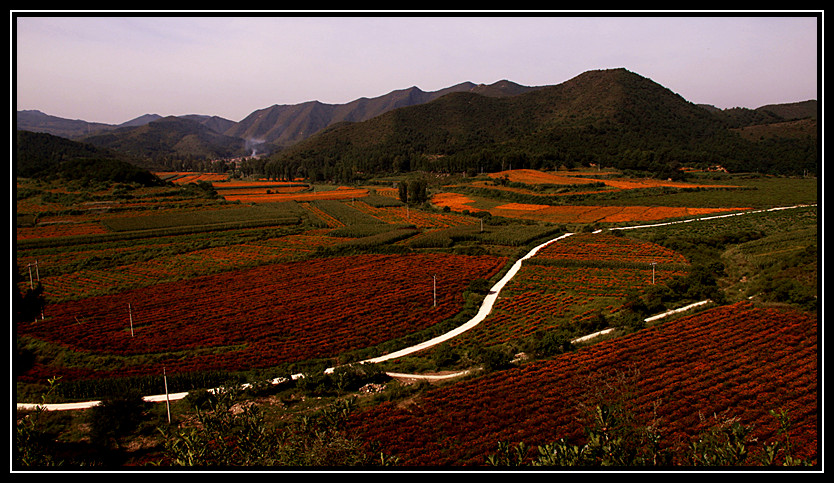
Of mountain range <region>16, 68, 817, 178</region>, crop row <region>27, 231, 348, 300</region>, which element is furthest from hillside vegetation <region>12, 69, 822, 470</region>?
mountain range <region>16, 68, 817, 178</region>

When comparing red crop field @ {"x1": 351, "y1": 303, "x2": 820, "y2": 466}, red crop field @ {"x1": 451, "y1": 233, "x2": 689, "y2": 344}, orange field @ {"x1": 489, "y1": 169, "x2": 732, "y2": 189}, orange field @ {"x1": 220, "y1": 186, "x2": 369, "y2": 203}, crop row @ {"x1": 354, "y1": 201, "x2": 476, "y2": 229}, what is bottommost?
red crop field @ {"x1": 351, "y1": 303, "x2": 820, "y2": 466}

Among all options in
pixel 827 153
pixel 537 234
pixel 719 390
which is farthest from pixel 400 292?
pixel 827 153

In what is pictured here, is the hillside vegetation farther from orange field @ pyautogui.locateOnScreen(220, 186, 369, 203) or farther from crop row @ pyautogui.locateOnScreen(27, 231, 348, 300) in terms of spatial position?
orange field @ pyautogui.locateOnScreen(220, 186, 369, 203)

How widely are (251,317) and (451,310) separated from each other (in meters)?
13.0

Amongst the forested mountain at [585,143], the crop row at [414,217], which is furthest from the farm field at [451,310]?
the forested mountain at [585,143]

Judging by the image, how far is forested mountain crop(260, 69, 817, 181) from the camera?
128 meters

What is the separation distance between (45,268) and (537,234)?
168 ft

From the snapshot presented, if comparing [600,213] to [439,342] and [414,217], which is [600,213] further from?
[439,342]

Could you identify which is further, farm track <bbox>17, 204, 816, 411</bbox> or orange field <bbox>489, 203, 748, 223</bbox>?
orange field <bbox>489, 203, 748, 223</bbox>

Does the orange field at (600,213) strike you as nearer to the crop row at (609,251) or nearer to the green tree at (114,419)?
the crop row at (609,251)

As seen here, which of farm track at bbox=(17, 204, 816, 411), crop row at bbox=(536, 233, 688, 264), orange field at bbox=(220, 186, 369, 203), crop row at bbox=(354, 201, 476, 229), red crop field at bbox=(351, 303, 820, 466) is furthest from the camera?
orange field at bbox=(220, 186, 369, 203)

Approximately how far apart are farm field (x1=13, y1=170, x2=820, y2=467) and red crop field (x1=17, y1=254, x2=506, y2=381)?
15 centimetres

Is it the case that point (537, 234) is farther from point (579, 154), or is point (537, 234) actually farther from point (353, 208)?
point (579, 154)

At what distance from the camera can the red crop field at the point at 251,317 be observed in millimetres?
22281
